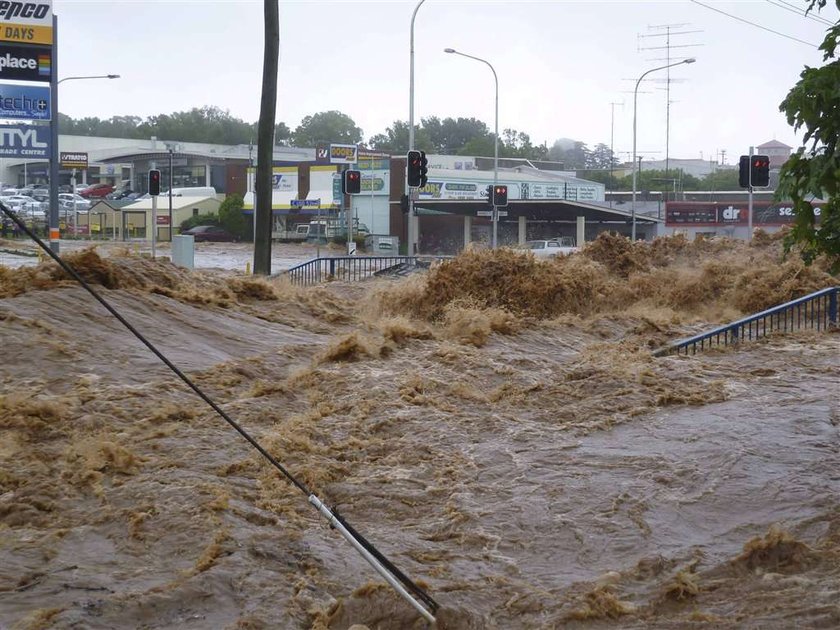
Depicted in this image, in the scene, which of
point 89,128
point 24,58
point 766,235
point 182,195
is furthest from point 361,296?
point 89,128

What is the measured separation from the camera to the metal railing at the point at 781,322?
56.9 feet

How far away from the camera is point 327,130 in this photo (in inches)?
5669

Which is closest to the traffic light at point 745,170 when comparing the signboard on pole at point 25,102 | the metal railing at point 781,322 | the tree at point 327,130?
the metal railing at point 781,322

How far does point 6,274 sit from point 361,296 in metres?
9.34

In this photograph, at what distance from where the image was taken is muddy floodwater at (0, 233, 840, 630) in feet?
25.1

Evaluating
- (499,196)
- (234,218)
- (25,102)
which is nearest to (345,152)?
(234,218)

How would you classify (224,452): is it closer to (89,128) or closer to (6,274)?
(6,274)

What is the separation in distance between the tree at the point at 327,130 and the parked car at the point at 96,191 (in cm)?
4762

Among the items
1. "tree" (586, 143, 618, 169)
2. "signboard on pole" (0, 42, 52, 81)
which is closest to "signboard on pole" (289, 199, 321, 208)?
"signboard on pole" (0, 42, 52, 81)

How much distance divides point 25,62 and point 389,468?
14375 millimetres

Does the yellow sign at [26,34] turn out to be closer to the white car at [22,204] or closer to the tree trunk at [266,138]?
the tree trunk at [266,138]

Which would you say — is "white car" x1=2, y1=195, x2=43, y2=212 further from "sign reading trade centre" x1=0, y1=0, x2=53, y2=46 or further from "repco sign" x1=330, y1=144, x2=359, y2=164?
"sign reading trade centre" x1=0, y1=0, x2=53, y2=46

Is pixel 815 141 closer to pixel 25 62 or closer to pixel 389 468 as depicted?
pixel 389 468

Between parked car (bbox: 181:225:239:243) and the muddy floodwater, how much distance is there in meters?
46.8
